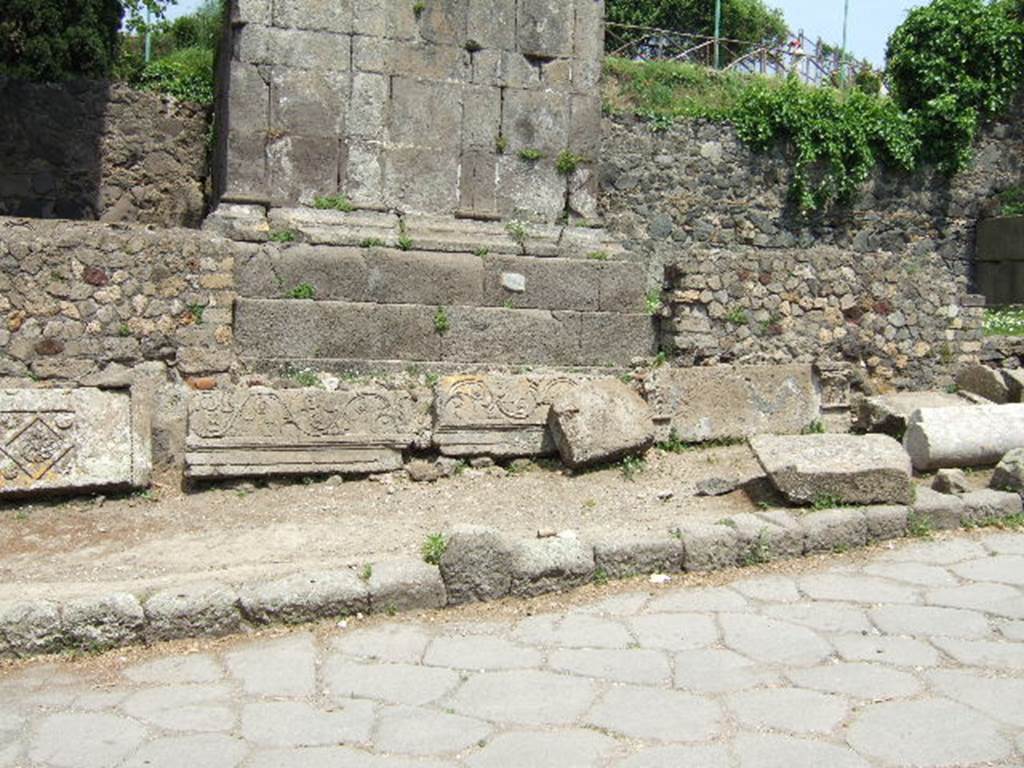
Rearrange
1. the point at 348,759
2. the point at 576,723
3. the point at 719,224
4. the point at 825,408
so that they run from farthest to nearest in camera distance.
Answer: the point at 719,224, the point at 825,408, the point at 576,723, the point at 348,759

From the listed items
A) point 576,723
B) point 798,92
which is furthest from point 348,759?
point 798,92

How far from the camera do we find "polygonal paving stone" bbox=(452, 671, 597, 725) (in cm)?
349

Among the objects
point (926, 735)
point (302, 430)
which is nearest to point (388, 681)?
point (926, 735)

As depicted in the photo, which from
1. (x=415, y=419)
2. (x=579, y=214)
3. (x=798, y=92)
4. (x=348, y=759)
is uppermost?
(x=798, y=92)

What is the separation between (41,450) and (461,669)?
340cm

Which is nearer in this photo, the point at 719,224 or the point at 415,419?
the point at 415,419

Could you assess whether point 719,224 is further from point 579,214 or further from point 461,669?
point 461,669

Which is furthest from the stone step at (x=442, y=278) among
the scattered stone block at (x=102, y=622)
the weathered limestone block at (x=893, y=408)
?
the scattered stone block at (x=102, y=622)

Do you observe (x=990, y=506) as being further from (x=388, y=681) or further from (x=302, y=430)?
(x=302, y=430)

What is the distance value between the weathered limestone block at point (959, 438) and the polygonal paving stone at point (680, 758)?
13.3ft

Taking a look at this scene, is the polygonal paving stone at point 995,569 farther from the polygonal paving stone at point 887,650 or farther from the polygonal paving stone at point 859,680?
the polygonal paving stone at point 859,680

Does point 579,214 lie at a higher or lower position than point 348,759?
higher

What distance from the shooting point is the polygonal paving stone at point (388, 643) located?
13.3ft

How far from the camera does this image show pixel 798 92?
15586 millimetres
